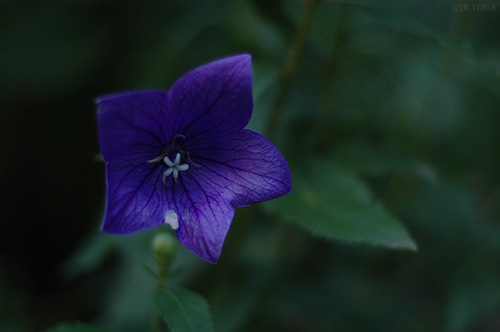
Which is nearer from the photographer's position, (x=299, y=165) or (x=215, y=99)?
(x=215, y=99)

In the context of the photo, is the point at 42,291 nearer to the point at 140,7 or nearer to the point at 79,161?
the point at 79,161

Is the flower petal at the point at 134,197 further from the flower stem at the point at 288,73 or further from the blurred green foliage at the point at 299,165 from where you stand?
the flower stem at the point at 288,73

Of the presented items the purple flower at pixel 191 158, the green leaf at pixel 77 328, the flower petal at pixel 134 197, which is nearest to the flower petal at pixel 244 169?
the purple flower at pixel 191 158

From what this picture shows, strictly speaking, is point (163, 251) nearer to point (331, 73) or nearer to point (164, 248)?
point (164, 248)

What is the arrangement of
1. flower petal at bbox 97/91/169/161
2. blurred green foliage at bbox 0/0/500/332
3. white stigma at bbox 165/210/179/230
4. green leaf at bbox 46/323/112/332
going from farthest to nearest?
blurred green foliage at bbox 0/0/500/332, green leaf at bbox 46/323/112/332, white stigma at bbox 165/210/179/230, flower petal at bbox 97/91/169/161

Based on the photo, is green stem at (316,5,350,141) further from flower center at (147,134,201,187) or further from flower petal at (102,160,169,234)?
flower petal at (102,160,169,234)

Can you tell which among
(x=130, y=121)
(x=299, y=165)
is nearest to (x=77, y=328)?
(x=130, y=121)

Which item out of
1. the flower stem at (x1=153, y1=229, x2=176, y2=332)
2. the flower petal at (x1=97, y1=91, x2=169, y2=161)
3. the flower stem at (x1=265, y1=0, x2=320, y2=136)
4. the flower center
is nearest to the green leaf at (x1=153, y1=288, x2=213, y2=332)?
the flower stem at (x1=153, y1=229, x2=176, y2=332)
